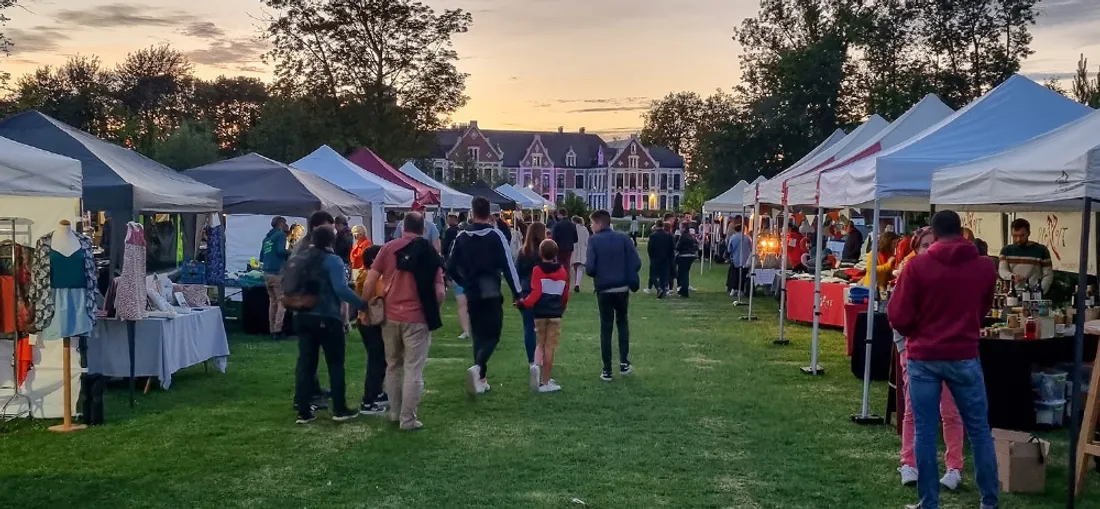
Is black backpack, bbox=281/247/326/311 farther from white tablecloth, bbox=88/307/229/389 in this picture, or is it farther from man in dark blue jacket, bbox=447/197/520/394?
white tablecloth, bbox=88/307/229/389

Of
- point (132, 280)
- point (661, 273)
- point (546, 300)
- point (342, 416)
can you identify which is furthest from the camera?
point (661, 273)

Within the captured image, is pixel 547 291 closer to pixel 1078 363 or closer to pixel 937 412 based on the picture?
pixel 937 412

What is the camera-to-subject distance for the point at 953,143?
882 centimetres

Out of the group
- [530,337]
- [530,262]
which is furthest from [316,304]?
[530,262]

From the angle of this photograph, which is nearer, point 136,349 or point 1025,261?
point 136,349

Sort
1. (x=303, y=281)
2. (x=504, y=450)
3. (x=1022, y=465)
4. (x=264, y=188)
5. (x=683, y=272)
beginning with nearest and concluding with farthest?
(x=1022, y=465)
(x=504, y=450)
(x=303, y=281)
(x=264, y=188)
(x=683, y=272)

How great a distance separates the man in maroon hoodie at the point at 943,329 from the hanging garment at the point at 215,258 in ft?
30.9

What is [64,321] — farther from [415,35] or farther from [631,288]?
[415,35]

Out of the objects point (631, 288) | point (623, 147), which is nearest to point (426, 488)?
point (631, 288)

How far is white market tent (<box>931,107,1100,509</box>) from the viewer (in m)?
5.43

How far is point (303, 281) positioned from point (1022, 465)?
204 inches

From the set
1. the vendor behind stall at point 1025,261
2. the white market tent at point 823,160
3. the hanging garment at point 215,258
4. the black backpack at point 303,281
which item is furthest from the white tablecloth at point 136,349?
the vendor behind stall at point 1025,261

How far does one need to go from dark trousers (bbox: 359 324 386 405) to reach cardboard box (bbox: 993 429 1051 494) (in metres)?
4.83

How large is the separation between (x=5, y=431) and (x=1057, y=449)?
804cm
